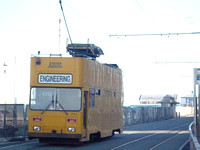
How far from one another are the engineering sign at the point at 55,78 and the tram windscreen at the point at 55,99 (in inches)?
11.8

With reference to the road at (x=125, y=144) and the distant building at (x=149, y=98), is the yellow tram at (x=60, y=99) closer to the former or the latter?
the road at (x=125, y=144)

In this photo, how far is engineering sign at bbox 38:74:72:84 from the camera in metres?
19.5

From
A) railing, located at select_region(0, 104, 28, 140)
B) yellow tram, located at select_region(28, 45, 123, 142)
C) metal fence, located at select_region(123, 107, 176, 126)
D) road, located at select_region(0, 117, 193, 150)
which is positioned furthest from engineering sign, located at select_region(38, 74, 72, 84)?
metal fence, located at select_region(123, 107, 176, 126)

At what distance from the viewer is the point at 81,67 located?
1945 centimetres

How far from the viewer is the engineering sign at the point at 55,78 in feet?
63.8

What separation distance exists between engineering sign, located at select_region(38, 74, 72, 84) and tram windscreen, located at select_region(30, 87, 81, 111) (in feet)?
0.98

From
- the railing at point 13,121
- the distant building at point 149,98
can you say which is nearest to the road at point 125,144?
the railing at point 13,121

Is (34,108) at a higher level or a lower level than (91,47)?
lower

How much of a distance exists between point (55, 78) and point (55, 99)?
89 centimetres

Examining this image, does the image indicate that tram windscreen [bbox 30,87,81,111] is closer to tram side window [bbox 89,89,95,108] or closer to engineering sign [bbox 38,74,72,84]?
engineering sign [bbox 38,74,72,84]

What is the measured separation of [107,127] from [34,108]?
512cm

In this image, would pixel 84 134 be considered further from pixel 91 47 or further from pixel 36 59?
pixel 91 47

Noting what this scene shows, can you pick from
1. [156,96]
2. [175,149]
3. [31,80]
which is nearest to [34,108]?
[31,80]

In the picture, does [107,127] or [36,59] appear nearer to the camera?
[36,59]
